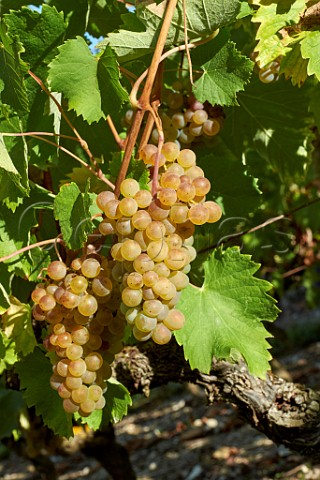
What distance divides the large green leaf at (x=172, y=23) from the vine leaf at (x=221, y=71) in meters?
0.03

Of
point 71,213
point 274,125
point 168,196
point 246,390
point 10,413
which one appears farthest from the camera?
point 10,413

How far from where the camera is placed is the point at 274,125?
4.76 ft

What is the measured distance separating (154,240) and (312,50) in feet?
1.39

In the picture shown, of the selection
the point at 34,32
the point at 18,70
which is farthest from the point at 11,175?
the point at 34,32

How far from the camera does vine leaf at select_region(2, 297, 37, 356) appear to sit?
4.10 feet

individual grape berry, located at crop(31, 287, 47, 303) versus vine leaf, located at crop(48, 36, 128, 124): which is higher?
vine leaf, located at crop(48, 36, 128, 124)

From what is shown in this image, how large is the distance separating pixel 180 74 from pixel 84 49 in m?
0.32

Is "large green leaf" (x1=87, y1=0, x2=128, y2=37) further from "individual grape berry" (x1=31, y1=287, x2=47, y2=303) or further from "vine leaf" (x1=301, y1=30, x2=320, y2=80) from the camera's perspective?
"individual grape berry" (x1=31, y1=287, x2=47, y2=303)

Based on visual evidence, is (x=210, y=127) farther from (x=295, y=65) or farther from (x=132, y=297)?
(x=132, y=297)

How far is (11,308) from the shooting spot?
1275 mm

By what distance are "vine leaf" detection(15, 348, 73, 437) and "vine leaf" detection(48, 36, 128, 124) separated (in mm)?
540

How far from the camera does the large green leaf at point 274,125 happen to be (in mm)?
1400

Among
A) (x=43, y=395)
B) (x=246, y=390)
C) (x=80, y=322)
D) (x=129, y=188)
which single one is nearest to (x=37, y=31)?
(x=129, y=188)

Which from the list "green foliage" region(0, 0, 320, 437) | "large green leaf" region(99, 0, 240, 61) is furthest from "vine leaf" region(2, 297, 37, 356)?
"large green leaf" region(99, 0, 240, 61)
